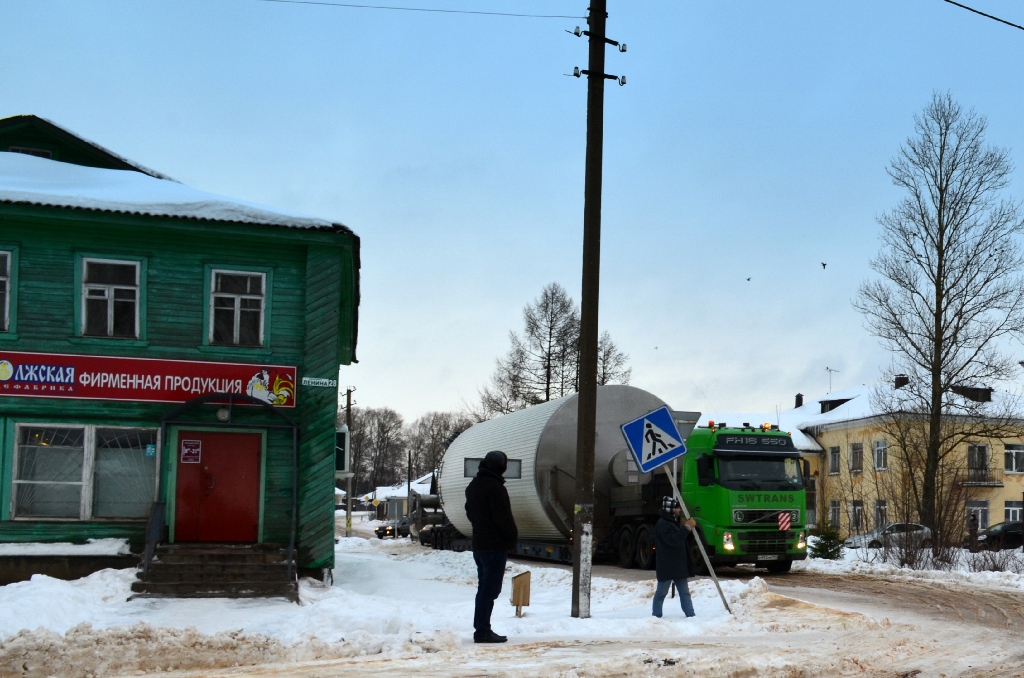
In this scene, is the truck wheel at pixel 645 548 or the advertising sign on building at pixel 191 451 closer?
the advertising sign on building at pixel 191 451

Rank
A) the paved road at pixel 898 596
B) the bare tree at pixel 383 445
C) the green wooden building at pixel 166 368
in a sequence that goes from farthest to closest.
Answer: the bare tree at pixel 383 445 < the green wooden building at pixel 166 368 < the paved road at pixel 898 596

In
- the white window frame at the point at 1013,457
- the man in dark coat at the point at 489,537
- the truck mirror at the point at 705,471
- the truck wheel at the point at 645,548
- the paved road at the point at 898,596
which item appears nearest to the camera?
the man in dark coat at the point at 489,537

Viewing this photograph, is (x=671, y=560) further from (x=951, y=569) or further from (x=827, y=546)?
(x=827, y=546)

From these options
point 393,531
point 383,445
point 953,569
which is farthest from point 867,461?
point 383,445

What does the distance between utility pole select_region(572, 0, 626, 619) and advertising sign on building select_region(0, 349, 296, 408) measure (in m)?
6.73

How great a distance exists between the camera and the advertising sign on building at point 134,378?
55.8 feet

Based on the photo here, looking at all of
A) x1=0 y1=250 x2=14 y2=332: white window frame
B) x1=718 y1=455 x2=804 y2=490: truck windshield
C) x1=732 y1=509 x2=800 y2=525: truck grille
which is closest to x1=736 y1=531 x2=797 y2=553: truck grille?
x1=732 y1=509 x2=800 y2=525: truck grille

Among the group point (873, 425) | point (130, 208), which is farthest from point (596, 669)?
point (873, 425)

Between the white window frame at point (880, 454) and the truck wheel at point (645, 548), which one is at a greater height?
the white window frame at point (880, 454)

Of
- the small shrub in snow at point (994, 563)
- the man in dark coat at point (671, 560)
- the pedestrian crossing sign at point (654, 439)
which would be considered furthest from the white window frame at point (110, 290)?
the small shrub in snow at point (994, 563)

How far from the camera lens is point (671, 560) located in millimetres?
12703

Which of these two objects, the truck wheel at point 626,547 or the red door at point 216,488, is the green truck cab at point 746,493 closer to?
the truck wheel at point 626,547

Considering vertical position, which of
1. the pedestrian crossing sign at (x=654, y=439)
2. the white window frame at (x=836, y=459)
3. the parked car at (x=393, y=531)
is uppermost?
the pedestrian crossing sign at (x=654, y=439)

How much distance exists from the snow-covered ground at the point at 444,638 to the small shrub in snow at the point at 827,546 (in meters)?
13.9
